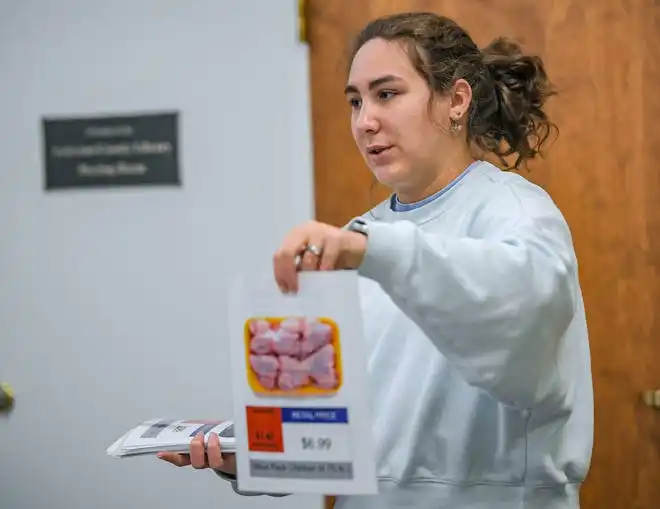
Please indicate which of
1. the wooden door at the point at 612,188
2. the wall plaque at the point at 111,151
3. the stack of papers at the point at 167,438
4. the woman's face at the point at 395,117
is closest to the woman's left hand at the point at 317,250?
the woman's face at the point at 395,117

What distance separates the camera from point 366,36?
986 mm

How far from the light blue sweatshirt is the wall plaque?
0.95 meters

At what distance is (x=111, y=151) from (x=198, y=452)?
43.4 inches

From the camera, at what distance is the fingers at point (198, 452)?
3.19ft

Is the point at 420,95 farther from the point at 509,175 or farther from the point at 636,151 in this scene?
the point at 636,151

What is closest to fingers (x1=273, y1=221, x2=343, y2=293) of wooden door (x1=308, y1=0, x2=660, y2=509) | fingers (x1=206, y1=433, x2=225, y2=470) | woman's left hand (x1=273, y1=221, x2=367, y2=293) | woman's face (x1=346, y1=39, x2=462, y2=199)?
woman's left hand (x1=273, y1=221, x2=367, y2=293)

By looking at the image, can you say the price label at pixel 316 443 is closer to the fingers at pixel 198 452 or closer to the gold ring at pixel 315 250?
the gold ring at pixel 315 250

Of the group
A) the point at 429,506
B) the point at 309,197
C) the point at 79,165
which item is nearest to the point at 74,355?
the point at 79,165

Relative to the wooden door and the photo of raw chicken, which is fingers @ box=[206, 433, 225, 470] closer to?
the photo of raw chicken

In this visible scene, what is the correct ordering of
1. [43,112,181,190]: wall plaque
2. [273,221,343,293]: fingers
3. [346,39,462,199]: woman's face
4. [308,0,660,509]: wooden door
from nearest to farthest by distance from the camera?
[273,221,343,293]: fingers
[346,39,462,199]: woman's face
[308,0,660,509]: wooden door
[43,112,181,190]: wall plaque

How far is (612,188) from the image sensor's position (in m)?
1.58

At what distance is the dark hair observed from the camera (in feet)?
3.10

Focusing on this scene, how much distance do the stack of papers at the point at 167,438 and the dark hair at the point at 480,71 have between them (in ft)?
1.76

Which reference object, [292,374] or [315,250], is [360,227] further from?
[292,374]
